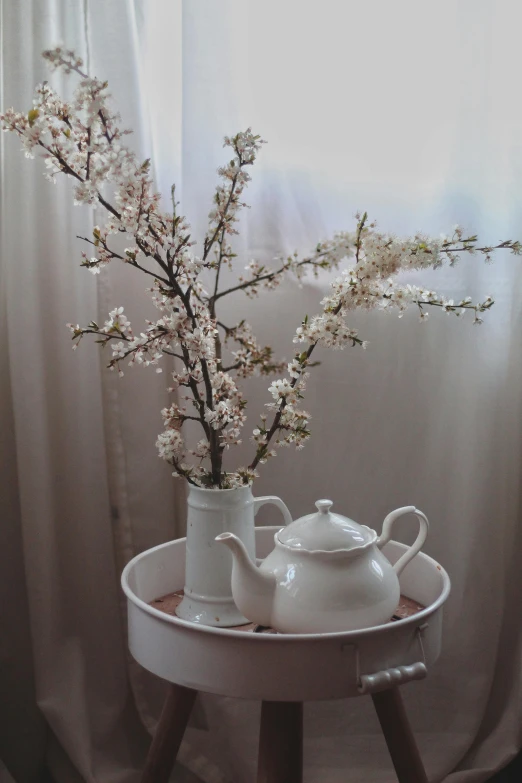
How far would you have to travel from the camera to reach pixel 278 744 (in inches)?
33.3

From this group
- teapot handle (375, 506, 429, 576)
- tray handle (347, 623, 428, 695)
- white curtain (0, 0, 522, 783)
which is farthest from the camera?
white curtain (0, 0, 522, 783)

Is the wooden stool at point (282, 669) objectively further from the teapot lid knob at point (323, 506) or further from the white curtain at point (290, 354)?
the white curtain at point (290, 354)

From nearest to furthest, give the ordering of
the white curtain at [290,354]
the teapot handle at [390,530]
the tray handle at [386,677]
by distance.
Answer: the tray handle at [386,677]
the teapot handle at [390,530]
the white curtain at [290,354]

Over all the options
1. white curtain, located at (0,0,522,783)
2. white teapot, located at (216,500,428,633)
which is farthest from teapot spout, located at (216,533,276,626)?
white curtain, located at (0,0,522,783)

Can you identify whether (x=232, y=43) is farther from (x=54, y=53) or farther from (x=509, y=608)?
(x=509, y=608)

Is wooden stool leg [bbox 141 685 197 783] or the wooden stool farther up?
the wooden stool

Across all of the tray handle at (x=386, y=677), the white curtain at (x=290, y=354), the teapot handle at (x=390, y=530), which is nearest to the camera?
the tray handle at (x=386, y=677)

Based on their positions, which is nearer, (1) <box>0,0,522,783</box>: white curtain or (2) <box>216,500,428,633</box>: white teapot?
(2) <box>216,500,428,633</box>: white teapot

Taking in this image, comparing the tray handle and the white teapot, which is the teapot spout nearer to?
the white teapot

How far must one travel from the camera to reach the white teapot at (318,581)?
800mm

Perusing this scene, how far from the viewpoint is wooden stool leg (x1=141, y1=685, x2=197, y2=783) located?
3.08 feet

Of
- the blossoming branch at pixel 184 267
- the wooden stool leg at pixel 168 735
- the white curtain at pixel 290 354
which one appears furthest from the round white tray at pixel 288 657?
the white curtain at pixel 290 354

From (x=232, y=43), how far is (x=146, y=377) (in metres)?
0.59

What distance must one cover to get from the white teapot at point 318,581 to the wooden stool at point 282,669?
0.03 m
